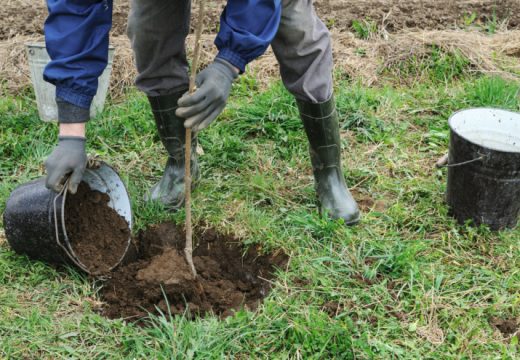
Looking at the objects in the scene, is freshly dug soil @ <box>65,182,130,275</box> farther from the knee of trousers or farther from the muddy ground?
the muddy ground

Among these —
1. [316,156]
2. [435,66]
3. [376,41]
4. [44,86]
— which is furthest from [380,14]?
[44,86]

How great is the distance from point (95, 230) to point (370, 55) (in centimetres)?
255

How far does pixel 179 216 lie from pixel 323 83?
0.93 metres

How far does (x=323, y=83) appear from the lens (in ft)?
9.14

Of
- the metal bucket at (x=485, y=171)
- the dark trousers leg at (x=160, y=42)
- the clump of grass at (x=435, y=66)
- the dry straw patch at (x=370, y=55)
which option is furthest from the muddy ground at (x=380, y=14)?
the dark trousers leg at (x=160, y=42)

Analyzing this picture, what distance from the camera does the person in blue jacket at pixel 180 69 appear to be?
2.10 meters

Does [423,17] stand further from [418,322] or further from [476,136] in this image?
[418,322]

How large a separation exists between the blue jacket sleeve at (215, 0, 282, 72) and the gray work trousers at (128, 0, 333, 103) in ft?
1.64

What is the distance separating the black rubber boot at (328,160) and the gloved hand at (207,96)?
2.55 feet

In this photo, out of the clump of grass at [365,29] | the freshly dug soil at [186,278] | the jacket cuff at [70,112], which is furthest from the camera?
the clump of grass at [365,29]

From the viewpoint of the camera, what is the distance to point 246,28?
204cm

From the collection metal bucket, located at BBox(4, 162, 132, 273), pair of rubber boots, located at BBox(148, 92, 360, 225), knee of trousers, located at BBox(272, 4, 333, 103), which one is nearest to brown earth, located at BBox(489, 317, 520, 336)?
pair of rubber boots, located at BBox(148, 92, 360, 225)

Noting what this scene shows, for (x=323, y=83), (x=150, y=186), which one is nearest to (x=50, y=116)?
(x=150, y=186)

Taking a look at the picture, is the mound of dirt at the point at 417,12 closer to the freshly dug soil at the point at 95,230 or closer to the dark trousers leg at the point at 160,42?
the dark trousers leg at the point at 160,42
